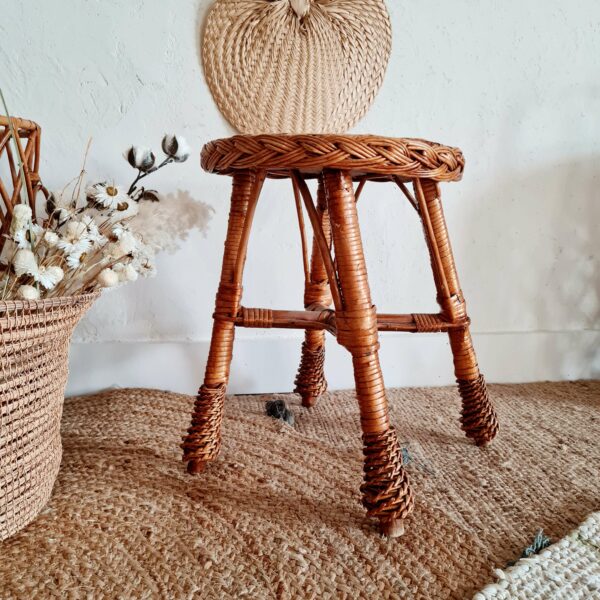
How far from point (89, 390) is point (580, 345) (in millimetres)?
1164

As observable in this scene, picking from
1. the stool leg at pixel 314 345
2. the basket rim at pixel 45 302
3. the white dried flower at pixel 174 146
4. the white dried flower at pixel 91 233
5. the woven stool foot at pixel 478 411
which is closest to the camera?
the basket rim at pixel 45 302

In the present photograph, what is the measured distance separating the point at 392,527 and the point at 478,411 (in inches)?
12.9

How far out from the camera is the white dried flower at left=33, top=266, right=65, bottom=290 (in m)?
0.60

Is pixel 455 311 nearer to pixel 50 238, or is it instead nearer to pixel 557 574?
pixel 557 574

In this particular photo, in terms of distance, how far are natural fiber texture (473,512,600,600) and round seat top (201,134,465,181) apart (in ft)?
1.57

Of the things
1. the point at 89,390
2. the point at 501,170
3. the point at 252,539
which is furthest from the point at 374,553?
the point at 501,170

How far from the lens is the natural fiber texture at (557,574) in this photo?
1.85 ft

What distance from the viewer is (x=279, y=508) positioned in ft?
2.36

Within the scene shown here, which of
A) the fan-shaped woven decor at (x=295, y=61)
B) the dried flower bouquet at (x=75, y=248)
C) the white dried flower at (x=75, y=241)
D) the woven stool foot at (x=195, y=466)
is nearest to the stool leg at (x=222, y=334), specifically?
the woven stool foot at (x=195, y=466)

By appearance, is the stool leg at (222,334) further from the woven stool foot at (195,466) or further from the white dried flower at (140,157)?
the white dried flower at (140,157)

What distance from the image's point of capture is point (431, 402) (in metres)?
1.15

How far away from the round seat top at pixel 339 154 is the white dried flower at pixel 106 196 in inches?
5.9

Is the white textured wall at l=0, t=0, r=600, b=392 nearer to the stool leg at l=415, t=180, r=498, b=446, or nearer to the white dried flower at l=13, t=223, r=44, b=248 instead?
the stool leg at l=415, t=180, r=498, b=446

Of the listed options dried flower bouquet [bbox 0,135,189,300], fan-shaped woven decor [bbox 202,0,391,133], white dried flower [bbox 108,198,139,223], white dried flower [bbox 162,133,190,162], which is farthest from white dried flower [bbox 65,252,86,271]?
fan-shaped woven decor [bbox 202,0,391,133]
